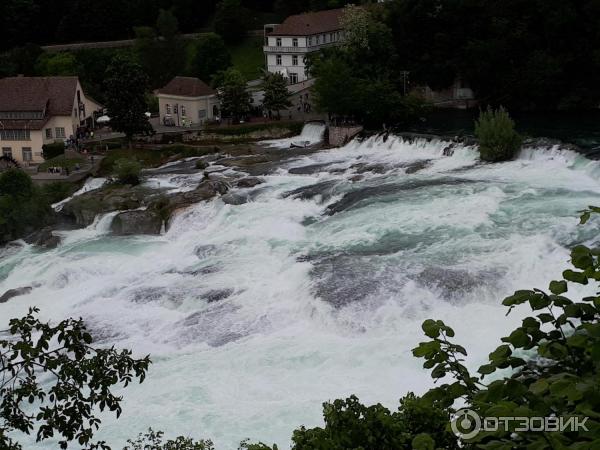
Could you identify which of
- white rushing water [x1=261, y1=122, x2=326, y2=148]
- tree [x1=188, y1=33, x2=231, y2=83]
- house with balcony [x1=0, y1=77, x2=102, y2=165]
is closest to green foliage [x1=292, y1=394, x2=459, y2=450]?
white rushing water [x1=261, y1=122, x2=326, y2=148]

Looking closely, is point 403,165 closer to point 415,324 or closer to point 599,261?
point 415,324

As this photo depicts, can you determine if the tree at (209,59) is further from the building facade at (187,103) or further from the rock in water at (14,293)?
the rock in water at (14,293)

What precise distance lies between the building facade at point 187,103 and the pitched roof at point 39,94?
5.69 meters

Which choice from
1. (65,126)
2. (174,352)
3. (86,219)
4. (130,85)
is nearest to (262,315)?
(174,352)

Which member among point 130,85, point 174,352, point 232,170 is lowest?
point 174,352

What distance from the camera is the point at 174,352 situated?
22.0 meters

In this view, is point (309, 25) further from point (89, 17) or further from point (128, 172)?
point (128, 172)

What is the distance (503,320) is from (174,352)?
27.5 ft

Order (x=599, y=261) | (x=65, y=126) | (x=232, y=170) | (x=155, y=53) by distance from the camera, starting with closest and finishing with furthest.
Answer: (x=599, y=261), (x=232, y=170), (x=65, y=126), (x=155, y=53)

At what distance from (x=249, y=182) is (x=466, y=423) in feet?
102

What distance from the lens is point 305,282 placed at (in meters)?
24.8

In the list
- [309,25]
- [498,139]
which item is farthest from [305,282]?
[309,25]

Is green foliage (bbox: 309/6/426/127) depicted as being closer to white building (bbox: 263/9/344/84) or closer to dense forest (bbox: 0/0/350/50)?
white building (bbox: 263/9/344/84)

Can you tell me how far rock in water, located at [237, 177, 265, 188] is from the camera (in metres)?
37.0
